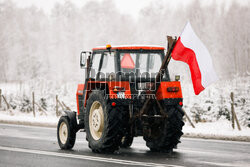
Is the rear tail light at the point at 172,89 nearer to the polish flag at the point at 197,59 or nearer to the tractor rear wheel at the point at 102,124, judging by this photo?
the polish flag at the point at 197,59

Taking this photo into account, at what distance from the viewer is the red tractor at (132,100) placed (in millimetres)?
10102

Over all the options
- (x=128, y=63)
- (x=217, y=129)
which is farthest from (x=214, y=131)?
(x=128, y=63)

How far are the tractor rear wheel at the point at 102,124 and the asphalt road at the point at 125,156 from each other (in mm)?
259

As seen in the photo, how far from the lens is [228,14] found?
68625 millimetres

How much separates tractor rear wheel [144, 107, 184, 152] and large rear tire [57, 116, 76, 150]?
81.5 inches

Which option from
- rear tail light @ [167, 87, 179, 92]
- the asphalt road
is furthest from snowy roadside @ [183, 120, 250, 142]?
rear tail light @ [167, 87, 179, 92]

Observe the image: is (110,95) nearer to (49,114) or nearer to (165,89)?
(165,89)

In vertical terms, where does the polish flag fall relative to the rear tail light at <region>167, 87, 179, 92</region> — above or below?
above

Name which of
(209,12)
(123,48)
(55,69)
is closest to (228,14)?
(209,12)

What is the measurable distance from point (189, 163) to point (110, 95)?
232cm

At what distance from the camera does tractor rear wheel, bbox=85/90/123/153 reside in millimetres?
10016

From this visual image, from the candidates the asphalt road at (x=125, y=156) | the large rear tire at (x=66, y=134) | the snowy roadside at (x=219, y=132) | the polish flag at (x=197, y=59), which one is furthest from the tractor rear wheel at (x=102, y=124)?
the snowy roadside at (x=219, y=132)

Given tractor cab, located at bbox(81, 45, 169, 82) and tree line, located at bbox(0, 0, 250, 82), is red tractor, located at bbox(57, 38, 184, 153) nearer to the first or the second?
tractor cab, located at bbox(81, 45, 169, 82)

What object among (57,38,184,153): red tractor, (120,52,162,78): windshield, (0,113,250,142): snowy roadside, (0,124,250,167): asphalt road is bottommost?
(0,113,250,142): snowy roadside
